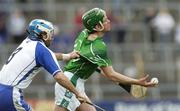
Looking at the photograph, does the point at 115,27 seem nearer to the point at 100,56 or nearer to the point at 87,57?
the point at 87,57

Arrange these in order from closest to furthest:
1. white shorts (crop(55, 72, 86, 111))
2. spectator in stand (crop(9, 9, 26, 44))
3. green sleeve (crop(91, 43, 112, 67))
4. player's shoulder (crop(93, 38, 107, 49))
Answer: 1. green sleeve (crop(91, 43, 112, 67))
2. player's shoulder (crop(93, 38, 107, 49))
3. white shorts (crop(55, 72, 86, 111))
4. spectator in stand (crop(9, 9, 26, 44))

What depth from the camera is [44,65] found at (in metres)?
11.4

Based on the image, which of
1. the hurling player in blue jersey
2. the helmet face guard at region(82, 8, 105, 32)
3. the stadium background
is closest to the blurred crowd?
the stadium background

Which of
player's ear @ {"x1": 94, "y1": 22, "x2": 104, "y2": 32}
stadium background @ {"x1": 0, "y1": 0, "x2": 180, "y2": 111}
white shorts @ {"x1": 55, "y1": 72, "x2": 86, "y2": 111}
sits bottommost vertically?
stadium background @ {"x1": 0, "y1": 0, "x2": 180, "y2": 111}

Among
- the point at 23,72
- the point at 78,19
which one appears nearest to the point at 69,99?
the point at 23,72

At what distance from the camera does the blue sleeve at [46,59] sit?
11391mm

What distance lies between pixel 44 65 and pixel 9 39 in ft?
36.4

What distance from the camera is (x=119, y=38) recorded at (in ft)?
75.0

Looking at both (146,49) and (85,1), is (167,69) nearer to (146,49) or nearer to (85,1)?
(146,49)

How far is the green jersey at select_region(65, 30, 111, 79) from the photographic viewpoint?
494 inches

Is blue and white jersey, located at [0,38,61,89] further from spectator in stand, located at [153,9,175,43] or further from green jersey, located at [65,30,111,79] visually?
spectator in stand, located at [153,9,175,43]

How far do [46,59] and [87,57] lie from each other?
4.64ft

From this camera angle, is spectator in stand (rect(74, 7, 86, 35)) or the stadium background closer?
the stadium background

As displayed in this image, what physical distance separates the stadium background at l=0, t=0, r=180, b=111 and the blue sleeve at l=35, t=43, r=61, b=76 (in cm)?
968
